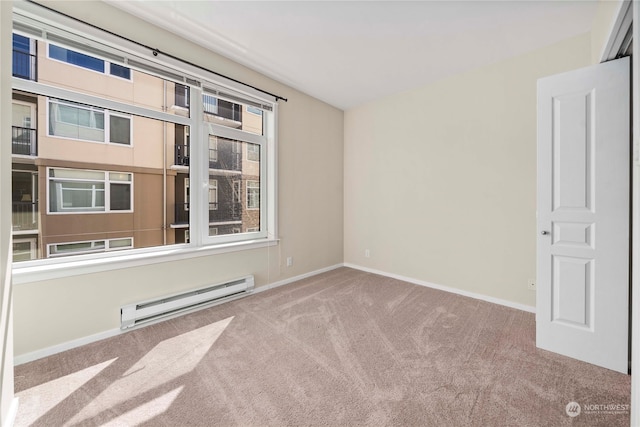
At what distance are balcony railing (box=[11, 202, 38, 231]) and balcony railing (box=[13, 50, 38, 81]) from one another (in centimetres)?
94

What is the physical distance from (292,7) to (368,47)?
0.93 m

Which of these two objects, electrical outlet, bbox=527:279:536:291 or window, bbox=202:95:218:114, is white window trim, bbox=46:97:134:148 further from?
electrical outlet, bbox=527:279:536:291

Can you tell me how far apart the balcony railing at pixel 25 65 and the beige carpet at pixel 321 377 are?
2.11 m

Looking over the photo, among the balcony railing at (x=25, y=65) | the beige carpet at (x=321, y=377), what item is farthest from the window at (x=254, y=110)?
the beige carpet at (x=321, y=377)

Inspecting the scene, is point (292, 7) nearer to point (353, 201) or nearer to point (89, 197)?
point (89, 197)

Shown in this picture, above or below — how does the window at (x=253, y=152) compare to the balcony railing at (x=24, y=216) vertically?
above

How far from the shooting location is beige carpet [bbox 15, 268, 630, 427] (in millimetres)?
1430

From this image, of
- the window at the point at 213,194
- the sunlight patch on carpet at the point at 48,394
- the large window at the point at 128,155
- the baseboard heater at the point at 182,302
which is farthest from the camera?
the window at the point at 213,194

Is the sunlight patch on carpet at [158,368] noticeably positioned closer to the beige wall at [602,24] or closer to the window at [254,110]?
the window at [254,110]

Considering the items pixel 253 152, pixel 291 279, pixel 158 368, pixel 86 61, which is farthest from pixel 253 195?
pixel 158 368

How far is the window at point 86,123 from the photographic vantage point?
2.10 meters

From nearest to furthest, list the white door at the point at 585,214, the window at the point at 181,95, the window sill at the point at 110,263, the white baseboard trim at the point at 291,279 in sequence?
the white door at the point at 585,214, the window sill at the point at 110,263, the window at the point at 181,95, the white baseboard trim at the point at 291,279

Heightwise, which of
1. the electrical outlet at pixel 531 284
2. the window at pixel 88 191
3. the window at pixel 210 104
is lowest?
the electrical outlet at pixel 531 284

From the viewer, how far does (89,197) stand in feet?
7.41
